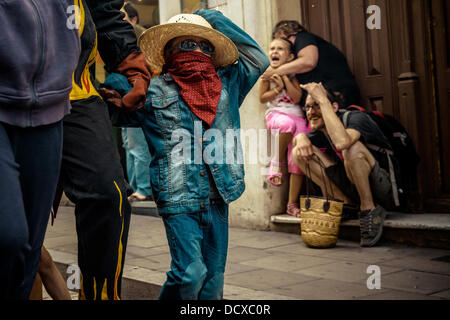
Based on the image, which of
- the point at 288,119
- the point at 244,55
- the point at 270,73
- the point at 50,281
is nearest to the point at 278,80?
the point at 270,73

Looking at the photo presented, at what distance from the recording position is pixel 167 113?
368cm

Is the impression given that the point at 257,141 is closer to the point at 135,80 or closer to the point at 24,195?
the point at 135,80

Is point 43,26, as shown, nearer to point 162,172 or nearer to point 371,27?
point 162,172

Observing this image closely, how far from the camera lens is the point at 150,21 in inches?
388

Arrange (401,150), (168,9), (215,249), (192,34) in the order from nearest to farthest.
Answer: (215,249)
(192,34)
(401,150)
(168,9)

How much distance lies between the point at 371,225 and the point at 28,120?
13.8 ft

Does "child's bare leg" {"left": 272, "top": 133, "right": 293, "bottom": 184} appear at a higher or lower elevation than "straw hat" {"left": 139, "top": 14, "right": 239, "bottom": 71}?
lower

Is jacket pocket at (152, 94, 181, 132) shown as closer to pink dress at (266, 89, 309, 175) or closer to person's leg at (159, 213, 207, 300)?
person's leg at (159, 213, 207, 300)

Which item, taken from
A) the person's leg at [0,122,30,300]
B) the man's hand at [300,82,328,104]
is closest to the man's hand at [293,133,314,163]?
the man's hand at [300,82,328,104]

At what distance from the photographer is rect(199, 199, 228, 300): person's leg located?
3.61 meters

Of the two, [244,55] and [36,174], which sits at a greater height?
[244,55]

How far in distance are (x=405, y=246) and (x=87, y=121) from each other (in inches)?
149

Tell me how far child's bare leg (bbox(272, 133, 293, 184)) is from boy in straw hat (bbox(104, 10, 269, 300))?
313 cm

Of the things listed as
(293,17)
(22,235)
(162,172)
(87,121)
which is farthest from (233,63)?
(293,17)
